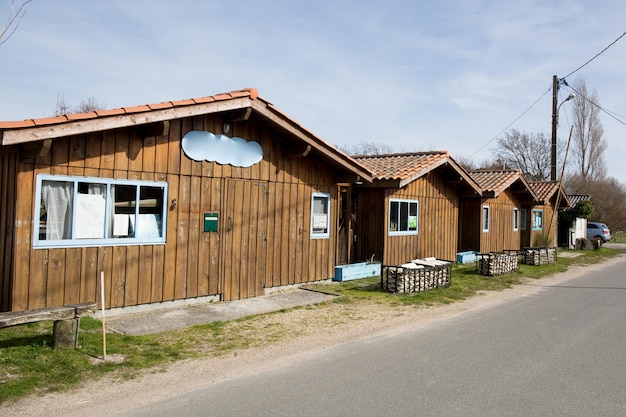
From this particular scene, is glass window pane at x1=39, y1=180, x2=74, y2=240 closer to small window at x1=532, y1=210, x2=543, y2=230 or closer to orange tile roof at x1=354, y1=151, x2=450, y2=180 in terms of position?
orange tile roof at x1=354, y1=151, x2=450, y2=180

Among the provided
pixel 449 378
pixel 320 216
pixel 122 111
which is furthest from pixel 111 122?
pixel 449 378

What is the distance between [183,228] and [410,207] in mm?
8537

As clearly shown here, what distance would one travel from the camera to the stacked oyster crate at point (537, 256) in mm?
18844

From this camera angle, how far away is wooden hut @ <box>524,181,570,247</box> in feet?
79.4

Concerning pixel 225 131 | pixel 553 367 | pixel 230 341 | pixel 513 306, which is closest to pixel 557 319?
pixel 513 306

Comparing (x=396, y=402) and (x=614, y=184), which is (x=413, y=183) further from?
(x=614, y=184)

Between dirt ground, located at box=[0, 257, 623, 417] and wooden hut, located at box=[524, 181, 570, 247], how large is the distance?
1482cm

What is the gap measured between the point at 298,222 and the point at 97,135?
5023mm

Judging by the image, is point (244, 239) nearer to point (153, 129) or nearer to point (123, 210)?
point (123, 210)

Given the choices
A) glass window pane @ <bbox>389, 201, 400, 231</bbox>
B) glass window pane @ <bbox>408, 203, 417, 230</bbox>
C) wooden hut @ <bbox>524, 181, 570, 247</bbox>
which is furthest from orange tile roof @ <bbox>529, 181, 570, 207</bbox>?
glass window pane @ <bbox>389, 201, 400, 231</bbox>

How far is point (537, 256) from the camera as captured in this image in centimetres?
1889

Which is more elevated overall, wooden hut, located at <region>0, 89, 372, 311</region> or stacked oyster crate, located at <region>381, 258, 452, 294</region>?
wooden hut, located at <region>0, 89, 372, 311</region>

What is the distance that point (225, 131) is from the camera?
998 centimetres

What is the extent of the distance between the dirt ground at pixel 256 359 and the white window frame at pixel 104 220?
8.98 feet
